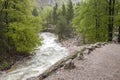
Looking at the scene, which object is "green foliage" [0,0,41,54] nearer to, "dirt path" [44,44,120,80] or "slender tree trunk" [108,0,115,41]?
"slender tree trunk" [108,0,115,41]

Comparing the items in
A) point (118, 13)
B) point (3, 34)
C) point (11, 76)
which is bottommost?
point (11, 76)

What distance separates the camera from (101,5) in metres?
26.2

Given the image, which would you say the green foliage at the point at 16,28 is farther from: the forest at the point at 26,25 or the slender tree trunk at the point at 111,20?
the slender tree trunk at the point at 111,20

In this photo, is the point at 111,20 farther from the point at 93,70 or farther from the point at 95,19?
the point at 93,70

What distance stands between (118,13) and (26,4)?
34.7 feet

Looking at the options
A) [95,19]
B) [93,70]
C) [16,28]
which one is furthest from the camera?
[95,19]

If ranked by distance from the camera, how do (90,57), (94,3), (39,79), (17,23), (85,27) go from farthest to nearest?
(85,27), (94,3), (17,23), (90,57), (39,79)

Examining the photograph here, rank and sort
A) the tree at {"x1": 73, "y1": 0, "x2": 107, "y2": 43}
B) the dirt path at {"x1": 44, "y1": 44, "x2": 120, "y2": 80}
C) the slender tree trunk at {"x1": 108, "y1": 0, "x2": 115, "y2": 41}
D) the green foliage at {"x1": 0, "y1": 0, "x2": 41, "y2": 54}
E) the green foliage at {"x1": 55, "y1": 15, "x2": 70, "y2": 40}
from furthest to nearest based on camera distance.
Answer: the green foliage at {"x1": 55, "y1": 15, "x2": 70, "y2": 40}, the tree at {"x1": 73, "y1": 0, "x2": 107, "y2": 43}, the slender tree trunk at {"x1": 108, "y1": 0, "x2": 115, "y2": 41}, the green foliage at {"x1": 0, "y1": 0, "x2": 41, "y2": 54}, the dirt path at {"x1": 44, "y1": 44, "x2": 120, "y2": 80}

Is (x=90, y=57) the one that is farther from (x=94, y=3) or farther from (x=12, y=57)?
(x=94, y=3)

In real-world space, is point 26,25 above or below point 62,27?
above

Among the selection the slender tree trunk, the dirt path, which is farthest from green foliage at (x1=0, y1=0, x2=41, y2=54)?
the dirt path

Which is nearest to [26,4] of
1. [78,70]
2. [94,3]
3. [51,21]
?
[94,3]

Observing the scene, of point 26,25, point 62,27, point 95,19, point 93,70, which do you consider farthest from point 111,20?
point 62,27

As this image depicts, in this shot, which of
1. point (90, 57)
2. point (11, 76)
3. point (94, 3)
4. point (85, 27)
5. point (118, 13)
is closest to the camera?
point (90, 57)
